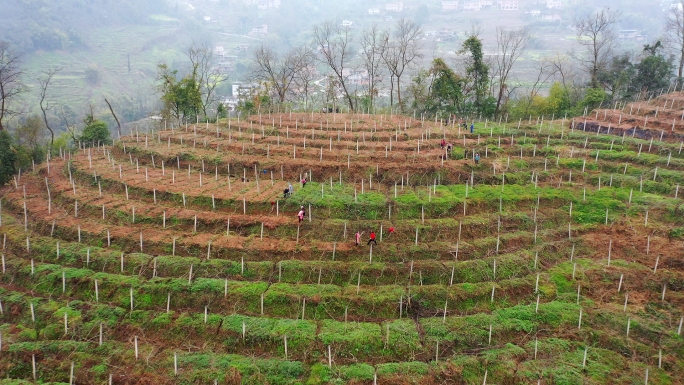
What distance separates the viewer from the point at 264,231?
2197 centimetres

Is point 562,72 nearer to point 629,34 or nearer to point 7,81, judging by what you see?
point 7,81

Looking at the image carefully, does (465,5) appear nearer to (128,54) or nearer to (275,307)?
(128,54)

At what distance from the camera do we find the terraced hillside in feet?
49.4

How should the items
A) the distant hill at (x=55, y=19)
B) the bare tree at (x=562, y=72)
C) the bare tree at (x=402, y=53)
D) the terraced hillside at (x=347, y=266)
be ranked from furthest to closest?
1. the distant hill at (x=55, y=19)
2. the bare tree at (x=562, y=72)
3. the bare tree at (x=402, y=53)
4. the terraced hillside at (x=347, y=266)

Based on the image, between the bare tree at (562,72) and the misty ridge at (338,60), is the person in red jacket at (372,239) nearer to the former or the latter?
the misty ridge at (338,60)

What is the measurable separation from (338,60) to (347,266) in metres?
111

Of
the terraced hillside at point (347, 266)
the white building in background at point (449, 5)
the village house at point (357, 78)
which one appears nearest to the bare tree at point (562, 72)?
the terraced hillside at point (347, 266)

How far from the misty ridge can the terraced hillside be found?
1920 centimetres

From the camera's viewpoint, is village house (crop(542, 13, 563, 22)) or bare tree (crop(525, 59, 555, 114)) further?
village house (crop(542, 13, 563, 22))

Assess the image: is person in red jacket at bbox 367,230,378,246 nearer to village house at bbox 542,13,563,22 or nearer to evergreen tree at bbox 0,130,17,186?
evergreen tree at bbox 0,130,17,186

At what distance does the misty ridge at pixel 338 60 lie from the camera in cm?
4806

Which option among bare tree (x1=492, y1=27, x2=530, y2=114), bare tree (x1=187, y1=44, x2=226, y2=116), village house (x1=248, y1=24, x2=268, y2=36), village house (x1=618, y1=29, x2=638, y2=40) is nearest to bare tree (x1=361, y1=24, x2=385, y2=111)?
bare tree (x1=492, y1=27, x2=530, y2=114)

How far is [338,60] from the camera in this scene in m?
122

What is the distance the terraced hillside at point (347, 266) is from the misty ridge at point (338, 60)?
19.2 metres
